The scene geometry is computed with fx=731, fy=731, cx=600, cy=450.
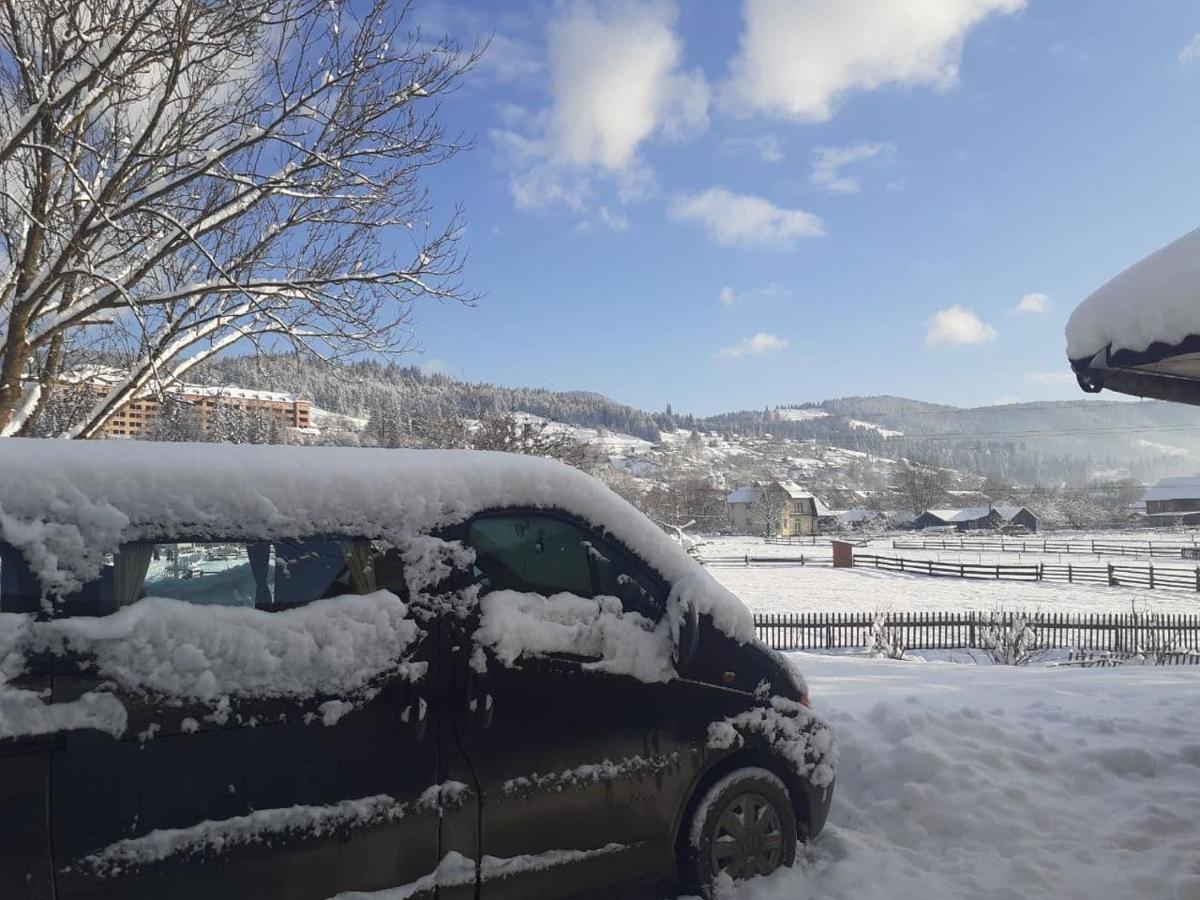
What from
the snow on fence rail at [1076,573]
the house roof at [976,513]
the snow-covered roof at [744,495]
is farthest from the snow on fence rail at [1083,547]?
the snow-covered roof at [744,495]

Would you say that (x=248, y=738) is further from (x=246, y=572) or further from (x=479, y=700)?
(x=479, y=700)

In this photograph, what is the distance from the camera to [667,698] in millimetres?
3312

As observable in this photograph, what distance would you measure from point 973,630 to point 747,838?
1583 centimetres

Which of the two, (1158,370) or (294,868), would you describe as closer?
(294,868)

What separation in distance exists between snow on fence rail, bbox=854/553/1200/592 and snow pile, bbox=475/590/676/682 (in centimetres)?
3510

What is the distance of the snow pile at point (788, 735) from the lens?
3463 millimetres

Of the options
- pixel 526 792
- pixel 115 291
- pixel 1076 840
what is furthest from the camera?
pixel 115 291

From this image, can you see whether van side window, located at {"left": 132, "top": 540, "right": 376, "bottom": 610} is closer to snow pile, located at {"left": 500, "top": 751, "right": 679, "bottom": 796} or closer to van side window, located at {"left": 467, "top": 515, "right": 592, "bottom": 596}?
van side window, located at {"left": 467, "top": 515, "right": 592, "bottom": 596}

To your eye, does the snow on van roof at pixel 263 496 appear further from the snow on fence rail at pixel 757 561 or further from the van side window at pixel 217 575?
the snow on fence rail at pixel 757 561

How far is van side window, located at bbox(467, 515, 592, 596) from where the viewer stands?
10.0 feet

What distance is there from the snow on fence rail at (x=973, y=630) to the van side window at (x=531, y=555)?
13196 mm

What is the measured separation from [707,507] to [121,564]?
319ft

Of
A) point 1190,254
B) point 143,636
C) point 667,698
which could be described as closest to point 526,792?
point 667,698

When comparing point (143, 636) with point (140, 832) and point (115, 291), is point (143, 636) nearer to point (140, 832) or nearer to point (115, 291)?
point (140, 832)
